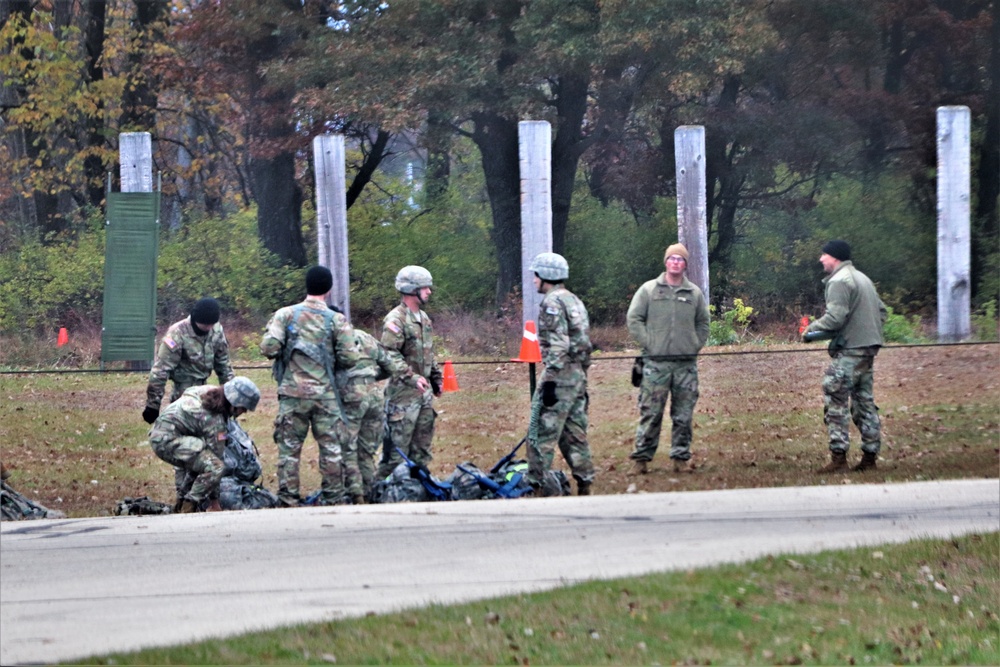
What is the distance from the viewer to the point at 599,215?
908 inches

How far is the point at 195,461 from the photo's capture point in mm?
10359

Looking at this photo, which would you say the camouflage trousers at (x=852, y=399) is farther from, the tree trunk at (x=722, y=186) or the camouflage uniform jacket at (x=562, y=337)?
the tree trunk at (x=722, y=186)

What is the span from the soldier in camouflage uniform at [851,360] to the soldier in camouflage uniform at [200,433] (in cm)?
457

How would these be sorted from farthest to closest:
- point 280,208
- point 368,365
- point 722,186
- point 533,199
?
1. point 722,186
2. point 280,208
3. point 533,199
4. point 368,365

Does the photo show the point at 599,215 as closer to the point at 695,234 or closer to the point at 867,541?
the point at 695,234

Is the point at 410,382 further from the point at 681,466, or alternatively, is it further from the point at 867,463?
the point at 867,463

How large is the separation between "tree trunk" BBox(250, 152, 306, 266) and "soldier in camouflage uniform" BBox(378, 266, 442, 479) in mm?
11701

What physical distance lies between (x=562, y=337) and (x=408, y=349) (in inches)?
47.4

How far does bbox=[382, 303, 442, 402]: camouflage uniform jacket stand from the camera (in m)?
11.1

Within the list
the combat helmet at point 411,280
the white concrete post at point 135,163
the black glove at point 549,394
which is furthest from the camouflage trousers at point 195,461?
the white concrete post at point 135,163

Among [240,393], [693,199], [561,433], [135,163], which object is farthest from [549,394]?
[135,163]

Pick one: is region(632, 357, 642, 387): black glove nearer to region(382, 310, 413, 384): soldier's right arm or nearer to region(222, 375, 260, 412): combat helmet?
region(382, 310, 413, 384): soldier's right arm

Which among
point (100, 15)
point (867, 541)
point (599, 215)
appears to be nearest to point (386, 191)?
point (599, 215)

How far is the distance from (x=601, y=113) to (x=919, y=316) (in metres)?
6.15
